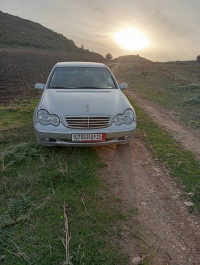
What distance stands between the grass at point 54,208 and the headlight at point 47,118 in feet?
2.00

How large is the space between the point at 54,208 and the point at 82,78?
327cm

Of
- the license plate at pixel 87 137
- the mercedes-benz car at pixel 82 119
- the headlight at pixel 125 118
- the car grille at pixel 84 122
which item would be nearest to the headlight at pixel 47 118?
the mercedes-benz car at pixel 82 119

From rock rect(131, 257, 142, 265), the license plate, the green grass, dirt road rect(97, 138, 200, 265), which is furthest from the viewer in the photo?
the license plate

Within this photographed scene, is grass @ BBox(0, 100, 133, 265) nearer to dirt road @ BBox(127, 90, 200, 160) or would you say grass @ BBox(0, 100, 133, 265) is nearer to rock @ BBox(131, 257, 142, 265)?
rock @ BBox(131, 257, 142, 265)

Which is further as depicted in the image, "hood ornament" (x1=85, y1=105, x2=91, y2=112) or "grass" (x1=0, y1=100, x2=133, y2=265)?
"hood ornament" (x1=85, y1=105, x2=91, y2=112)

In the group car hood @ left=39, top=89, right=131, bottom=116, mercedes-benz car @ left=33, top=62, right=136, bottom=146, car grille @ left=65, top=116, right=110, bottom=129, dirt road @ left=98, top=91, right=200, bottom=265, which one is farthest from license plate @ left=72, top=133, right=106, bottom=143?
dirt road @ left=98, top=91, right=200, bottom=265

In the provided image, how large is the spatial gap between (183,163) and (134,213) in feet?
5.53

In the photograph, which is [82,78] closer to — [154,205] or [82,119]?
[82,119]

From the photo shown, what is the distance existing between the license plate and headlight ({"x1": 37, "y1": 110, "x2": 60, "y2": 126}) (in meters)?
0.40

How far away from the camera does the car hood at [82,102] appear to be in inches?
161

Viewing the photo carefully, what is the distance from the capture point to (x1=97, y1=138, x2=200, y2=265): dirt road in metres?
2.43

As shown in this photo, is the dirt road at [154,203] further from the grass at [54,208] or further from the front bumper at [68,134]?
the front bumper at [68,134]

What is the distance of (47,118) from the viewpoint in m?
4.09

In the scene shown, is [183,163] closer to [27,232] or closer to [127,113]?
[127,113]
